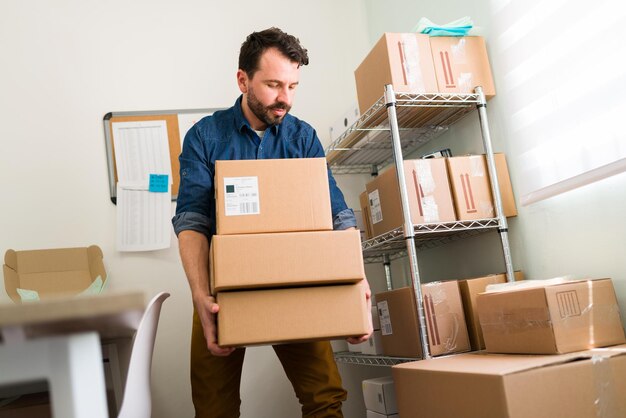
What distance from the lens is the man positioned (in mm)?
1627

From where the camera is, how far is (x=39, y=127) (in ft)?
8.07

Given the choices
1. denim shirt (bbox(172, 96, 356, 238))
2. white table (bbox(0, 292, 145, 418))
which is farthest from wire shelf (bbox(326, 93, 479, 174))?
white table (bbox(0, 292, 145, 418))

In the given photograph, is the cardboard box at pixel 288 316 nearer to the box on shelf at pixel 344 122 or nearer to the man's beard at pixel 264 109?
the man's beard at pixel 264 109

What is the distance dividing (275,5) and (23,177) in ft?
4.46

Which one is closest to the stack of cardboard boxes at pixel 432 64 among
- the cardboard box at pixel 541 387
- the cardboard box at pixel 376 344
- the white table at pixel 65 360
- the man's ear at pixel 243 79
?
the man's ear at pixel 243 79

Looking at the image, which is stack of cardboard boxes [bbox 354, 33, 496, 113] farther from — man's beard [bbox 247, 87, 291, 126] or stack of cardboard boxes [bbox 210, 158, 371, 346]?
stack of cardboard boxes [bbox 210, 158, 371, 346]

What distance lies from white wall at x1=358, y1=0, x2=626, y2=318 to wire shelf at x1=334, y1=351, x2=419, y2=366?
0.44 metres

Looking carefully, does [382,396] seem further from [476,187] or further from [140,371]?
[140,371]

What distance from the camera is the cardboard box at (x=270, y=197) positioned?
4.45 ft

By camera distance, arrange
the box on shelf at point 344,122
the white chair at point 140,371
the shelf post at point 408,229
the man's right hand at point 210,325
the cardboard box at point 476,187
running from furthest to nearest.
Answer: the box on shelf at point 344,122, the cardboard box at point 476,187, the shelf post at point 408,229, the man's right hand at point 210,325, the white chair at point 140,371

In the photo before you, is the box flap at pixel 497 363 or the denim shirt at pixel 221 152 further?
the denim shirt at pixel 221 152

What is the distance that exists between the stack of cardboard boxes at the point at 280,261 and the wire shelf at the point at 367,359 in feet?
2.08

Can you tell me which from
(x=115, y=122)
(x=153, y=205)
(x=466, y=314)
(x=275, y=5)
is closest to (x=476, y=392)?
(x=466, y=314)

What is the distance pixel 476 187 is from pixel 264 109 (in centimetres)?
76
